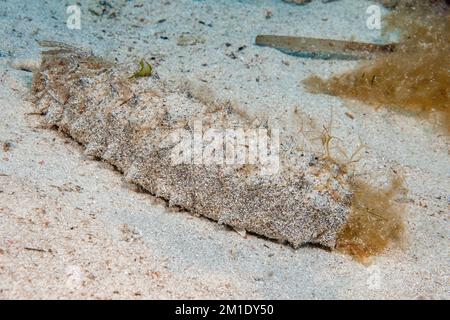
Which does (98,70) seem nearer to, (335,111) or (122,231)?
(122,231)

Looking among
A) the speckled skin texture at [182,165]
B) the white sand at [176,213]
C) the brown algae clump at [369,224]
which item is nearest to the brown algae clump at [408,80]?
the white sand at [176,213]

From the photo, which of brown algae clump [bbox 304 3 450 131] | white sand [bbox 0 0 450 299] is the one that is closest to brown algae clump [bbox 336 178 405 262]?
white sand [bbox 0 0 450 299]

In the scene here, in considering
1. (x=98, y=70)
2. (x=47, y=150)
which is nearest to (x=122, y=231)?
(x=47, y=150)

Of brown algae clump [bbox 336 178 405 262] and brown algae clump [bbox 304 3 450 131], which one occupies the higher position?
brown algae clump [bbox 304 3 450 131]

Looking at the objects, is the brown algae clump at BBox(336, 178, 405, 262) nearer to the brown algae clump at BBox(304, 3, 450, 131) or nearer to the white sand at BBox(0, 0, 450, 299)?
the white sand at BBox(0, 0, 450, 299)

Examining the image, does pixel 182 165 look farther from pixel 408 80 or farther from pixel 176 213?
pixel 408 80
